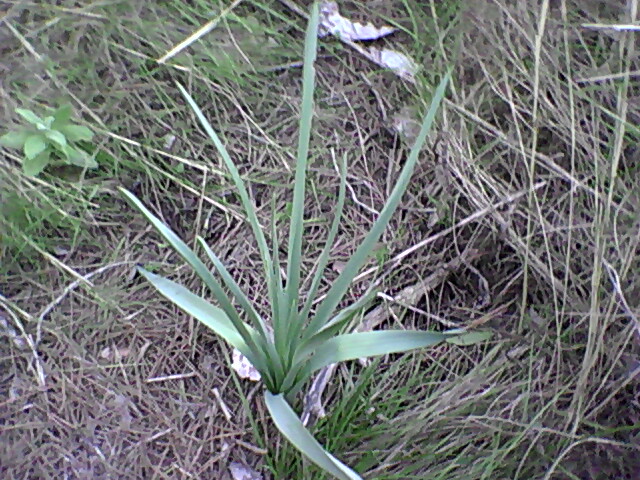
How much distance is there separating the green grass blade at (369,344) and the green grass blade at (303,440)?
0.26 feet

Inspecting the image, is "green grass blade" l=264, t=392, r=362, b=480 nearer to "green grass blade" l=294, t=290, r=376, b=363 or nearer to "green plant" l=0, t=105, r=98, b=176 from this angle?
"green grass blade" l=294, t=290, r=376, b=363

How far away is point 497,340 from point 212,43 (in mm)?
841

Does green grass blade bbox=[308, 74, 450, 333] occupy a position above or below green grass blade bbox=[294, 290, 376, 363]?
above

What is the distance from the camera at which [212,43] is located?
1315mm

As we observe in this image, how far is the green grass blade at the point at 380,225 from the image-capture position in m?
0.80

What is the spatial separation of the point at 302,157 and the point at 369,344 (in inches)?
10.6

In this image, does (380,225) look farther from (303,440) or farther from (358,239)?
(358,239)

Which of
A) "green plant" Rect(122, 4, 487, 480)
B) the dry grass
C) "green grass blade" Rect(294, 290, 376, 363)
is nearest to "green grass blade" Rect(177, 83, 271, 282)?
"green plant" Rect(122, 4, 487, 480)

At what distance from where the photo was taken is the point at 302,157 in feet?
2.64

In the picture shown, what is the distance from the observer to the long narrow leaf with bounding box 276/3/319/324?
0.79m

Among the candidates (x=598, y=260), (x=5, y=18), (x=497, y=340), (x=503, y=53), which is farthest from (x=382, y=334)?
(x=5, y=18)

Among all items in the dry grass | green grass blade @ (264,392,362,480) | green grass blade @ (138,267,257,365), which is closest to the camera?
green grass blade @ (264,392,362,480)

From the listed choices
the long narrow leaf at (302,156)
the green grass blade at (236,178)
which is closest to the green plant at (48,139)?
the green grass blade at (236,178)

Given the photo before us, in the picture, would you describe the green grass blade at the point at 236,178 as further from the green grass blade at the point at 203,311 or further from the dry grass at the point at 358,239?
the dry grass at the point at 358,239
